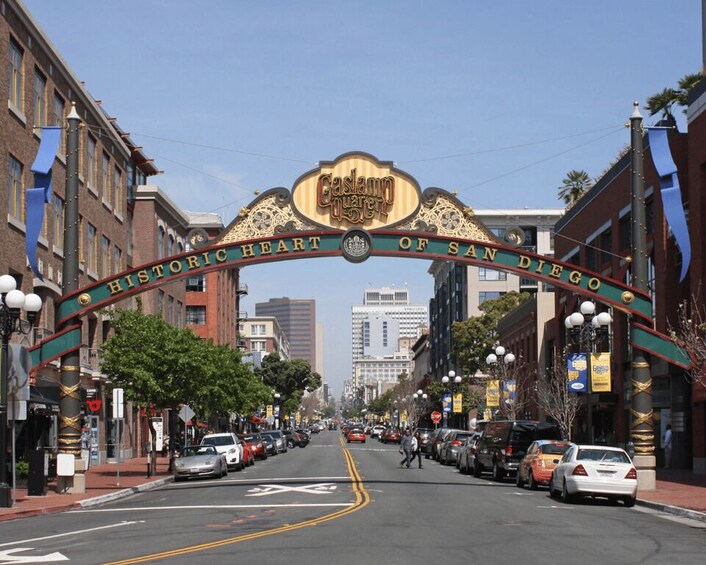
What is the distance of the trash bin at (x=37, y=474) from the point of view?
95.6 feet

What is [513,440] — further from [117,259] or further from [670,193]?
[117,259]

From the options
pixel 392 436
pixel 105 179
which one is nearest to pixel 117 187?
pixel 105 179

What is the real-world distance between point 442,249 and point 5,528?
50.2 feet

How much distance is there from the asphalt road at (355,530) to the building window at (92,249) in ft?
78.9

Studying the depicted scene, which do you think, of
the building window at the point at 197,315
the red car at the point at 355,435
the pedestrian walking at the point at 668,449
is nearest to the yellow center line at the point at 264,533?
the pedestrian walking at the point at 668,449

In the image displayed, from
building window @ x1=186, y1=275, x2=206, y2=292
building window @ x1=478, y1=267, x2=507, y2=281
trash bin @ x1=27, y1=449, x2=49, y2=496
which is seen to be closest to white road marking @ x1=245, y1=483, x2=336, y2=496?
trash bin @ x1=27, y1=449, x2=49, y2=496

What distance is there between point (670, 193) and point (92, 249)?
31100mm

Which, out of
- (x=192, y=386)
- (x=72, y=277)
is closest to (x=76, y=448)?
(x=72, y=277)

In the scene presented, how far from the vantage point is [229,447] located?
47.2 metres

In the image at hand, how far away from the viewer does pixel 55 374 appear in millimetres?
46688

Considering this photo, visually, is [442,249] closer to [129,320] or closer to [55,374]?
[129,320]

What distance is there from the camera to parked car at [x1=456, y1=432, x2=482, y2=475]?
1681 inches

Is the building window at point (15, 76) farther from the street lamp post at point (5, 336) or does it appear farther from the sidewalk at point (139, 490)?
the street lamp post at point (5, 336)

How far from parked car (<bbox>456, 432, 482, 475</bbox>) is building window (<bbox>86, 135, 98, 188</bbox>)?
21.4 m
